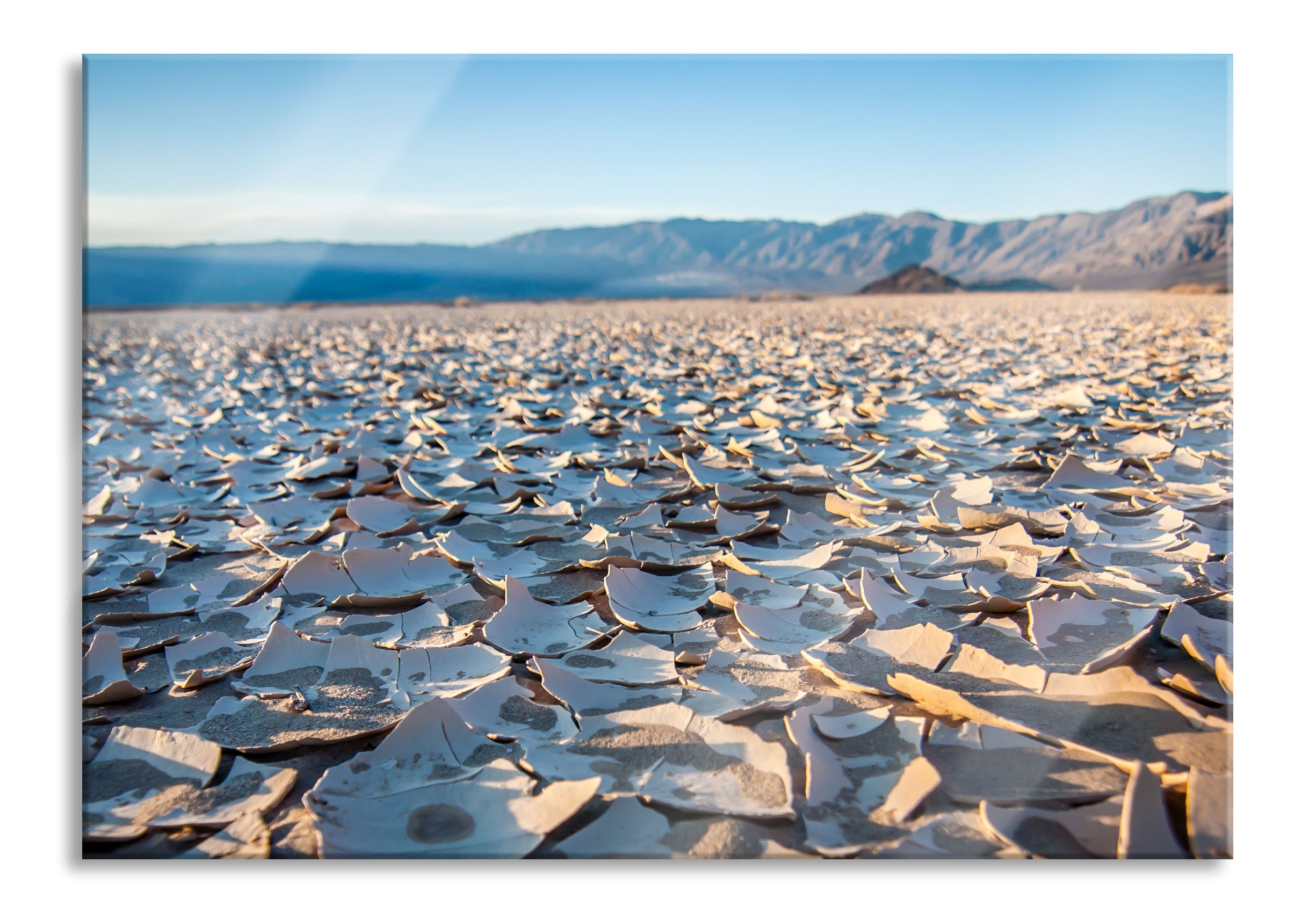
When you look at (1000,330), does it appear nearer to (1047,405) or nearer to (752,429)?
(1047,405)

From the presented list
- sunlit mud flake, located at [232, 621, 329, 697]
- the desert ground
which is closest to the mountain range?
the desert ground

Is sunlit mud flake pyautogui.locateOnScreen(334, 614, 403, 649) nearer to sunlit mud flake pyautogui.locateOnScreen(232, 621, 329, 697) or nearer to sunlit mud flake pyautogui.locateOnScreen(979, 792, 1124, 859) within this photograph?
sunlit mud flake pyautogui.locateOnScreen(232, 621, 329, 697)

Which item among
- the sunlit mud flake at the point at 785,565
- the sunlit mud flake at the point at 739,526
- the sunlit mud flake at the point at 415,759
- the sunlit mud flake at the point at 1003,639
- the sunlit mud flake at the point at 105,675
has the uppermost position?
the sunlit mud flake at the point at 739,526

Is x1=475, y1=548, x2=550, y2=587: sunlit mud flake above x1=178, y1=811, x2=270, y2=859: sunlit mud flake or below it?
above

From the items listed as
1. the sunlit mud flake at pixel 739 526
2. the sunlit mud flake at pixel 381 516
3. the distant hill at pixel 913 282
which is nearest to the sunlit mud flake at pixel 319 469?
the sunlit mud flake at pixel 381 516

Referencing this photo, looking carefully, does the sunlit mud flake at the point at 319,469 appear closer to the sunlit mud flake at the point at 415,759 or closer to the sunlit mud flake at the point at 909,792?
the sunlit mud flake at the point at 415,759
